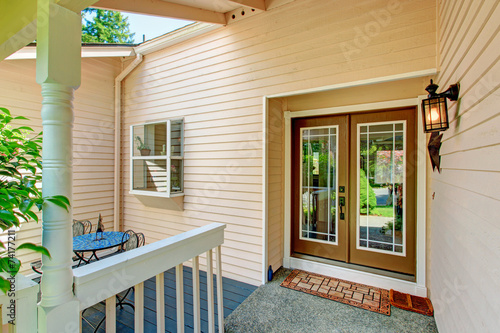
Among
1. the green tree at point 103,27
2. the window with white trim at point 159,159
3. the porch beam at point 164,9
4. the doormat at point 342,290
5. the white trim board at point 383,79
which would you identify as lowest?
the doormat at point 342,290

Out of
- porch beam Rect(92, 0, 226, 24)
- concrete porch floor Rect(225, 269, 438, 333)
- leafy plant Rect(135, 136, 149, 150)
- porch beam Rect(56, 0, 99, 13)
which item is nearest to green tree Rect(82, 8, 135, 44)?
leafy plant Rect(135, 136, 149, 150)

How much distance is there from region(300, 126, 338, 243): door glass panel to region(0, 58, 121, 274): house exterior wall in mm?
3544

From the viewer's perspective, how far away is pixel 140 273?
149 centimetres

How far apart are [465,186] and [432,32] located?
163 centimetres

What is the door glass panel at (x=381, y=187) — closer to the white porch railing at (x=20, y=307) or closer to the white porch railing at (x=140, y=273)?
the white porch railing at (x=140, y=273)

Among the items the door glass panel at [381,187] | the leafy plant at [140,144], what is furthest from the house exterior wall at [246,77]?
the door glass panel at [381,187]

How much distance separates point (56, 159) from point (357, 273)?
3323 mm

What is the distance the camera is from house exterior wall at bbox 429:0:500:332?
1.17 m

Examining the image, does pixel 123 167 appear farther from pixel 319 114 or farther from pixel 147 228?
pixel 319 114

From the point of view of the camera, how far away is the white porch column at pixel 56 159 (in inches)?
47.3

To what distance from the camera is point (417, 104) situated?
2.92m

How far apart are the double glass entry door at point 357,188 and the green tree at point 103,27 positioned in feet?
32.7

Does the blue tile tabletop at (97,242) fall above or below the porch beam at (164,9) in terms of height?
below

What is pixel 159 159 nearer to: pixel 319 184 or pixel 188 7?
pixel 188 7
